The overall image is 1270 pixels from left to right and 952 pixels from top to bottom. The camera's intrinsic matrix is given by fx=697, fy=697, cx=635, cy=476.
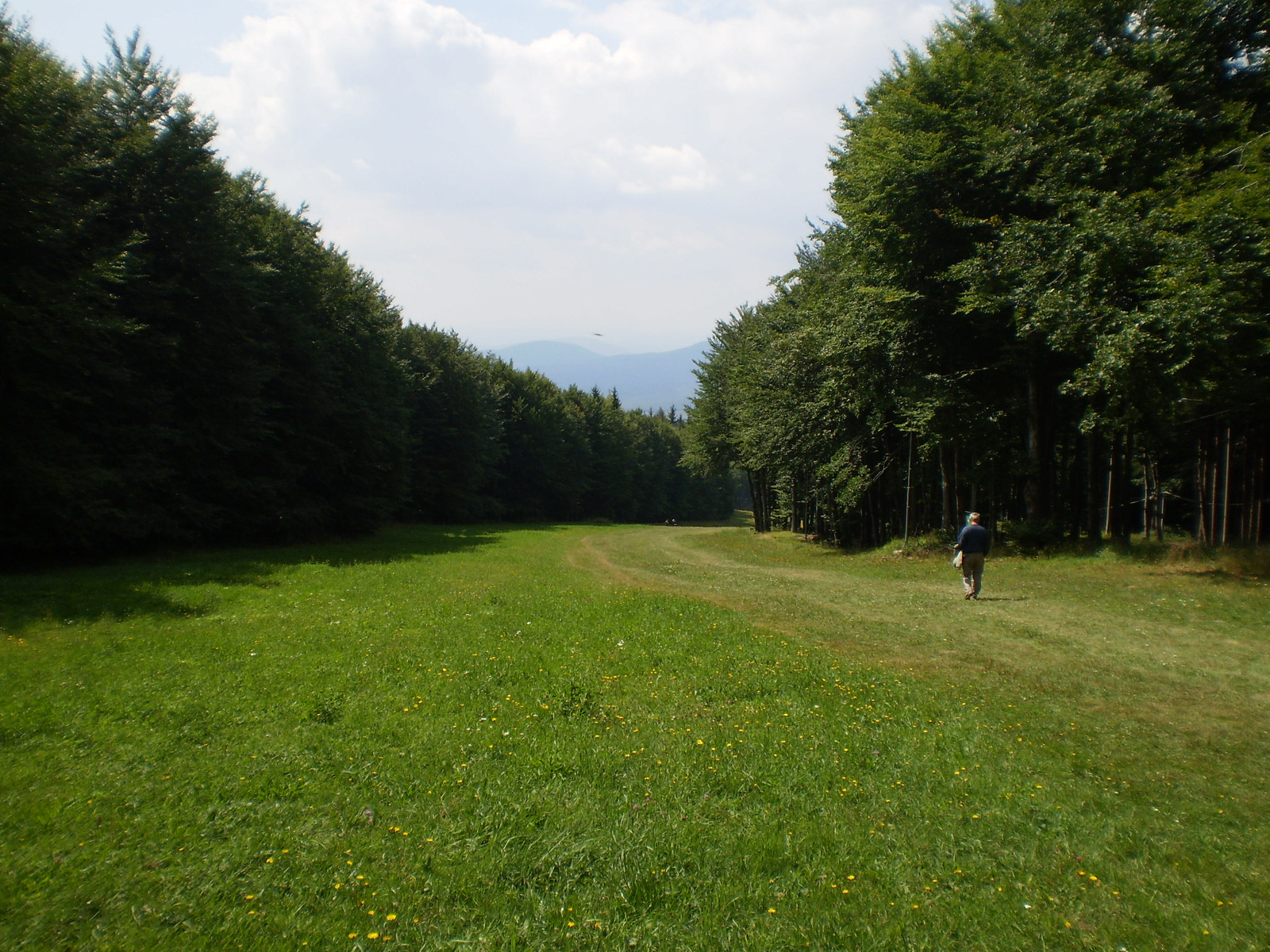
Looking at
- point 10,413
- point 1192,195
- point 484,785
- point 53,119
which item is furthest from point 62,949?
point 53,119

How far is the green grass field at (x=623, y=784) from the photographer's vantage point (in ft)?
15.0

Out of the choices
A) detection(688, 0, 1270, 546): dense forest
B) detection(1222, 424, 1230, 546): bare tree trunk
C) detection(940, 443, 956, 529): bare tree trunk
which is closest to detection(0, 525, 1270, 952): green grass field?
detection(688, 0, 1270, 546): dense forest

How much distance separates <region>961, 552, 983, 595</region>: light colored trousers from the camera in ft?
55.7

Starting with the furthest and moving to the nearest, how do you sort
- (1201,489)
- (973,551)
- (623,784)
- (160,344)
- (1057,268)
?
1. (1201,489)
2. (160,344)
3. (1057,268)
4. (973,551)
5. (623,784)

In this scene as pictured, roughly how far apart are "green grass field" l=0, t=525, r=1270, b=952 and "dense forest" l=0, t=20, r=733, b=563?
9390 millimetres

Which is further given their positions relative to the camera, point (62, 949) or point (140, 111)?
point (140, 111)

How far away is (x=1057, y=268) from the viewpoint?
18.7 m

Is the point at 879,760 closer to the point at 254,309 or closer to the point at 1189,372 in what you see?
the point at 1189,372

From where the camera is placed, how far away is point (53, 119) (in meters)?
21.0

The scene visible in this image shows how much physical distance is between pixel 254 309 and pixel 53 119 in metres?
8.48

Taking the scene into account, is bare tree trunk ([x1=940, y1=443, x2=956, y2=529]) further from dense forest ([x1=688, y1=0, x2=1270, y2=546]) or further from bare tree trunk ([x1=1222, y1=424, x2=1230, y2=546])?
bare tree trunk ([x1=1222, y1=424, x2=1230, y2=546])

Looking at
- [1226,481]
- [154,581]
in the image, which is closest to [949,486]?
[1226,481]

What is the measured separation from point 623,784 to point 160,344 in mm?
24361

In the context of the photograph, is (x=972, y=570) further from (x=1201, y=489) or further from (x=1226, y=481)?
(x=1201, y=489)
